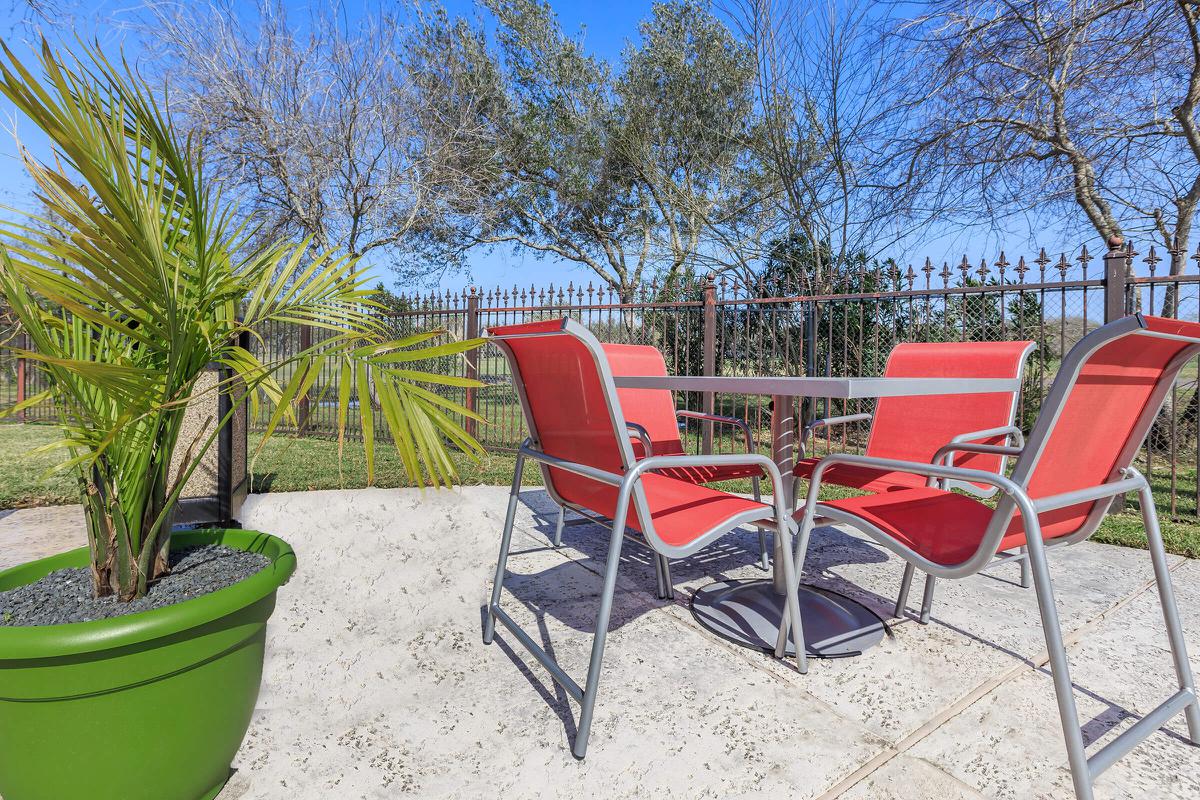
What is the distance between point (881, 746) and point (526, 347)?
1.55 m

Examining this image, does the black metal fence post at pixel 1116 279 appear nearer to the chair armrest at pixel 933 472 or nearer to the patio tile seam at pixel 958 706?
the patio tile seam at pixel 958 706

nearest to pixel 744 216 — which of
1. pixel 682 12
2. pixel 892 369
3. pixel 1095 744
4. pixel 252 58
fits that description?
pixel 682 12

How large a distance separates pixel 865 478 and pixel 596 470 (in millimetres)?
1671

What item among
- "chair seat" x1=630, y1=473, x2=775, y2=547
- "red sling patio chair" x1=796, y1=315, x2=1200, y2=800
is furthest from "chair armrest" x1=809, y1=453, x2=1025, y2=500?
"chair seat" x1=630, y1=473, x2=775, y2=547

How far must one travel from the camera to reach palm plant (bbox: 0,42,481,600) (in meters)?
1.12

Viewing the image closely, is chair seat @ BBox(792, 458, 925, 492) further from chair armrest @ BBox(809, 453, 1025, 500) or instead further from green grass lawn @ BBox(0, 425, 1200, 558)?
green grass lawn @ BBox(0, 425, 1200, 558)

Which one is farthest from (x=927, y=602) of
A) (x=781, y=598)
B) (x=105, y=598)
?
(x=105, y=598)

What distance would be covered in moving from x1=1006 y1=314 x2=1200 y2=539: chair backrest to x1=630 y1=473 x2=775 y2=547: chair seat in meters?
0.71

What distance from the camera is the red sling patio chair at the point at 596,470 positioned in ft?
5.31

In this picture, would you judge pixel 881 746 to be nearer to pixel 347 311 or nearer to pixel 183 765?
pixel 183 765

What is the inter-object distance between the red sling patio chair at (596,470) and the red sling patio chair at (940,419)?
99 cm

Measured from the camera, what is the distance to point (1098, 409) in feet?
5.05

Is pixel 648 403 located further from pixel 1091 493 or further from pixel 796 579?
pixel 1091 493

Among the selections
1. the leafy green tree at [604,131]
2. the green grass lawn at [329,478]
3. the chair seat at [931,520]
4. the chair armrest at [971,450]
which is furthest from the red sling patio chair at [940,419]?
the leafy green tree at [604,131]
